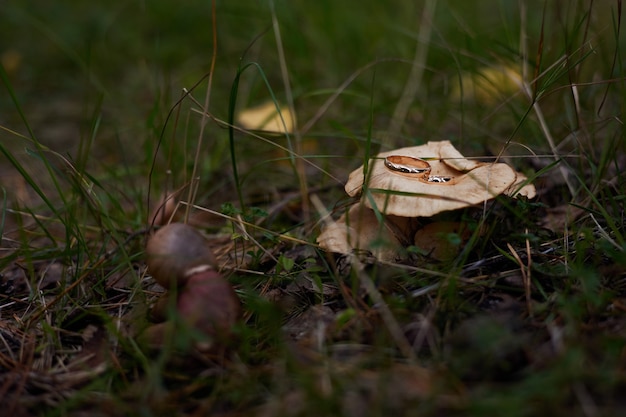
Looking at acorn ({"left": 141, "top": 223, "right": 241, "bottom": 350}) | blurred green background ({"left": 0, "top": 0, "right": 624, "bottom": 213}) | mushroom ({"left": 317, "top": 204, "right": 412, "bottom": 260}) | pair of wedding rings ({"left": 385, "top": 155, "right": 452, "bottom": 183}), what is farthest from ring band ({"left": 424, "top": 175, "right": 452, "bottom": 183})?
acorn ({"left": 141, "top": 223, "right": 241, "bottom": 350})

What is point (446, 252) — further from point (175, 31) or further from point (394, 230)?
point (175, 31)

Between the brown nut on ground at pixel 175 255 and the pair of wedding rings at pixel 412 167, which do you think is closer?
the brown nut on ground at pixel 175 255

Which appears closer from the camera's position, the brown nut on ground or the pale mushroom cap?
the brown nut on ground

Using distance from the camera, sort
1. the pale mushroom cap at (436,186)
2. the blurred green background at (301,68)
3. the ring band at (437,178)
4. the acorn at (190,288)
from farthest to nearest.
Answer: the blurred green background at (301,68) < the ring band at (437,178) < the pale mushroom cap at (436,186) < the acorn at (190,288)

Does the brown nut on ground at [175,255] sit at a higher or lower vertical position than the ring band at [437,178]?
lower

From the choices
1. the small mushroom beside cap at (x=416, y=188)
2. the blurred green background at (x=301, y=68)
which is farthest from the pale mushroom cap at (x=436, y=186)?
the blurred green background at (x=301, y=68)

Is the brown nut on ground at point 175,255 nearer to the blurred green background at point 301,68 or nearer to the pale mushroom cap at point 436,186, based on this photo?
the pale mushroom cap at point 436,186

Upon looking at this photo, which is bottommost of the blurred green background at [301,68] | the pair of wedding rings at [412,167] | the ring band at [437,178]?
the blurred green background at [301,68]

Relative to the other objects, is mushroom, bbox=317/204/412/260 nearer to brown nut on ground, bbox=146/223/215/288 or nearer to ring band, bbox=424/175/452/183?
ring band, bbox=424/175/452/183
